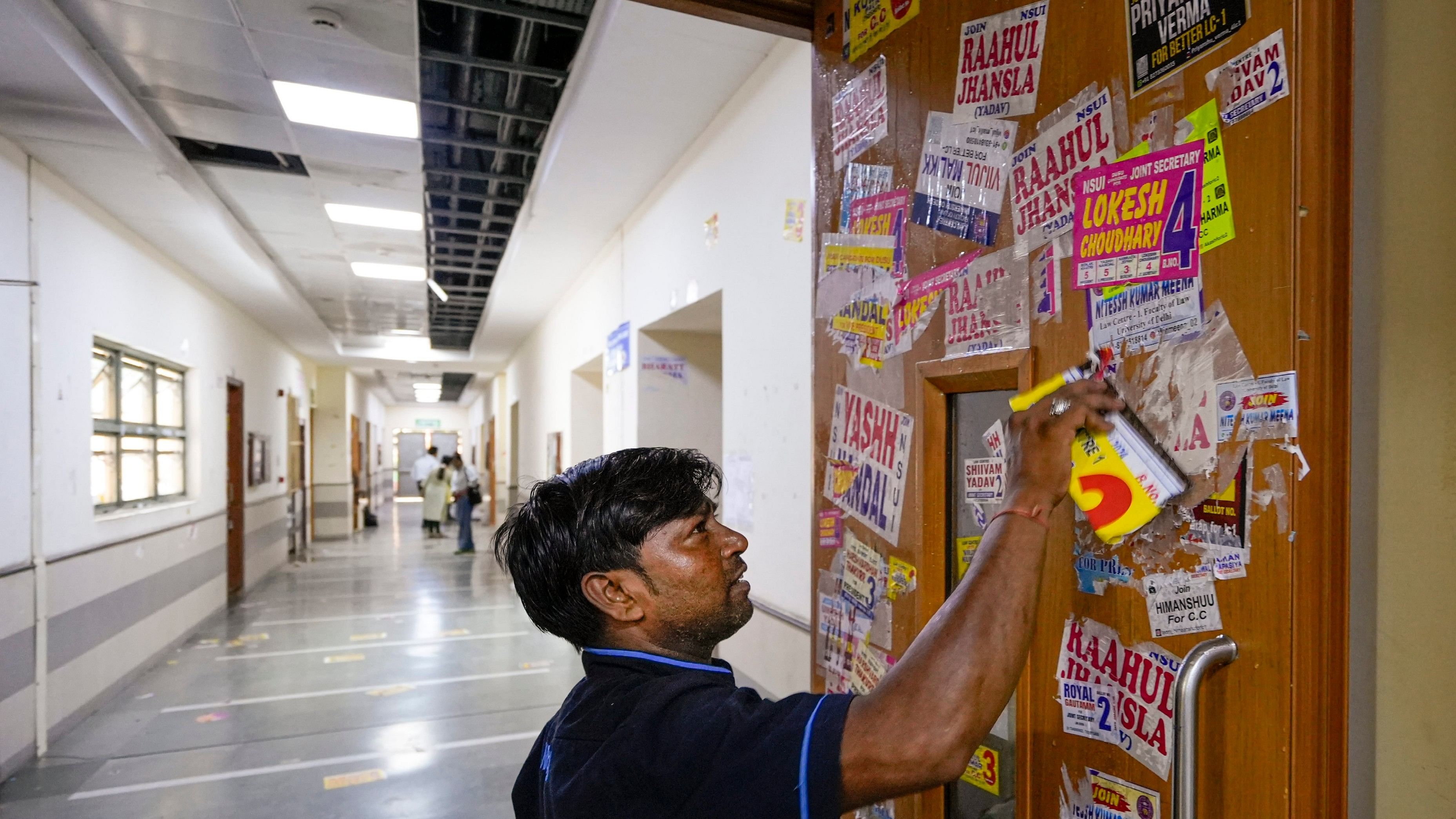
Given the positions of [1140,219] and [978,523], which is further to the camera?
[978,523]

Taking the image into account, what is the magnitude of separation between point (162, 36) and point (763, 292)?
8.38ft

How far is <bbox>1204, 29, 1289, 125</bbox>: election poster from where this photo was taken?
81cm

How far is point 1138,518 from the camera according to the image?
3.06 ft

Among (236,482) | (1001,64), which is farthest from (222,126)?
(236,482)

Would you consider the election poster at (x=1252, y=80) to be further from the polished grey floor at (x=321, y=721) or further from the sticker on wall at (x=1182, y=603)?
the polished grey floor at (x=321, y=721)

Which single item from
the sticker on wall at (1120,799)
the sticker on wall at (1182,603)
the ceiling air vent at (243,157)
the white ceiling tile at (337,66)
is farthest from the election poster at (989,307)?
the ceiling air vent at (243,157)

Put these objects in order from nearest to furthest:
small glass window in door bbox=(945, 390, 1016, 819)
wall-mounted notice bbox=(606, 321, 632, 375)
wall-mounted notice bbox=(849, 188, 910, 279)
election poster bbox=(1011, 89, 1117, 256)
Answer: election poster bbox=(1011, 89, 1117, 256)
small glass window in door bbox=(945, 390, 1016, 819)
wall-mounted notice bbox=(849, 188, 910, 279)
wall-mounted notice bbox=(606, 321, 632, 375)

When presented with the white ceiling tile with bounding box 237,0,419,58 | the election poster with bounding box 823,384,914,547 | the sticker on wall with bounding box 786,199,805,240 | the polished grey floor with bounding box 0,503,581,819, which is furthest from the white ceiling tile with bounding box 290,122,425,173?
the election poster with bounding box 823,384,914,547

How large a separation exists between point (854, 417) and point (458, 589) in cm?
778

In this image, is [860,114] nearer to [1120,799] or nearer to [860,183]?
[860,183]

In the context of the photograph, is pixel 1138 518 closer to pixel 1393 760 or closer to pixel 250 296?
pixel 1393 760

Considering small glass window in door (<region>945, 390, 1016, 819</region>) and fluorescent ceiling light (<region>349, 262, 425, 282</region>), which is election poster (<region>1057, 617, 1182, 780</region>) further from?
fluorescent ceiling light (<region>349, 262, 425, 282</region>)

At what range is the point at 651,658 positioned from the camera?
41.3 inches

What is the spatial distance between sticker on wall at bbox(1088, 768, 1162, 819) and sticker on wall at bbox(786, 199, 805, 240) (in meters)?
2.21
